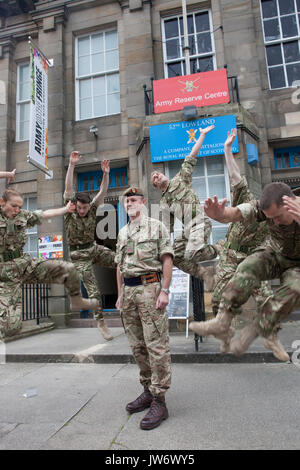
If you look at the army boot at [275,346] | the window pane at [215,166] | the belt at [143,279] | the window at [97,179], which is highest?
the window at [97,179]

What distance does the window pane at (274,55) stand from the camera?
9.71 metres

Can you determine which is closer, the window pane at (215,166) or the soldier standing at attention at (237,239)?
the soldier standing at attention at (237,239)

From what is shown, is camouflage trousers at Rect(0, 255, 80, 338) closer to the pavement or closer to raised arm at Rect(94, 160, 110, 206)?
raised arm at Rect(94, 160, 110, 206)

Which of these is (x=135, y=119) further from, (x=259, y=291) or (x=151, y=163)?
(x=259, y=291)

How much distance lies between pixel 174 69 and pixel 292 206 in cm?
886

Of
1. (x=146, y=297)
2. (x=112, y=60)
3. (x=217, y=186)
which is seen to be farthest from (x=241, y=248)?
(x=112, y=60)

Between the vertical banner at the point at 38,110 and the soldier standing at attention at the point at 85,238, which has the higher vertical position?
the vertical banner at the point at 38,110

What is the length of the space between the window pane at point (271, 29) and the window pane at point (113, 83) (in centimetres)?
466

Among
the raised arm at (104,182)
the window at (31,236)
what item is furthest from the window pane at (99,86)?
the raised arm at (104,182)

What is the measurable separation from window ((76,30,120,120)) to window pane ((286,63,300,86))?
16.8ft

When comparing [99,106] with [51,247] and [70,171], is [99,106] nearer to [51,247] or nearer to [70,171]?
[51,247]

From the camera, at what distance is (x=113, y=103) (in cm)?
1067

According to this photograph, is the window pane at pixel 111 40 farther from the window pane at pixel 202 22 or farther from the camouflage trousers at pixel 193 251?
the camouflage trousers at pixel 193 251

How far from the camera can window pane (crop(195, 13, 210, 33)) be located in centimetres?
1019
